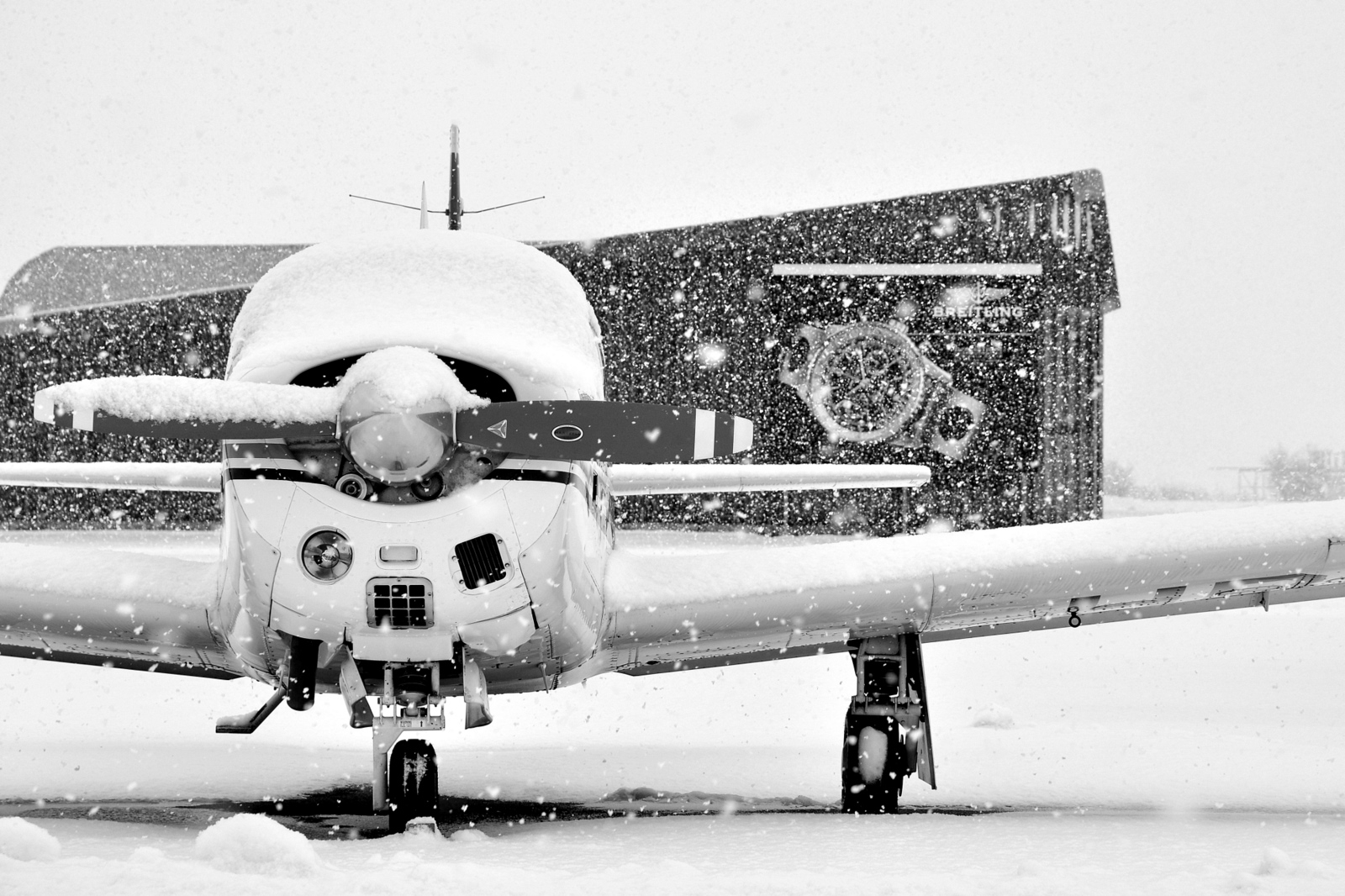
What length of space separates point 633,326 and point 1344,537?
13.3 meters

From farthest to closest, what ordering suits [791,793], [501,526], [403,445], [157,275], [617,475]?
[157,275]
[617,475]
[791,793]
[501,526]
[403,445]

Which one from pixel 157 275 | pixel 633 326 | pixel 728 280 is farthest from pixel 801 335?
pixel 157 275

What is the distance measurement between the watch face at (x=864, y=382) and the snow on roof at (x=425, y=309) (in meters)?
11.7

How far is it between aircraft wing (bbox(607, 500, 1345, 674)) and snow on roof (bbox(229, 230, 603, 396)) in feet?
3.26

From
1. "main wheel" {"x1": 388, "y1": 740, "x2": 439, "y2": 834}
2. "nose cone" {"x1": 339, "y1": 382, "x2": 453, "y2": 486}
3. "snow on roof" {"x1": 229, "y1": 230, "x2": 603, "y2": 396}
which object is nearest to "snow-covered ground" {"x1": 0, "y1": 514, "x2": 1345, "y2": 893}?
"main wheel" {"x1": 388, "y1": 740, "x2": 439, "y2": 834}

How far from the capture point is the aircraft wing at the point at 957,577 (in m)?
5.21

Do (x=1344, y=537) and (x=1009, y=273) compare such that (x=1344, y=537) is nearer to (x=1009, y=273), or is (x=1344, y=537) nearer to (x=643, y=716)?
(x=643, y=716)

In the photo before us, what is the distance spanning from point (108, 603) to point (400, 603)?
1.65 metres

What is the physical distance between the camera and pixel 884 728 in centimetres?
561

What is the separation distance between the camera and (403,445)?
3.84 m

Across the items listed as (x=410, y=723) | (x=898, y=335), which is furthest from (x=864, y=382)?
(x=410, y=723)

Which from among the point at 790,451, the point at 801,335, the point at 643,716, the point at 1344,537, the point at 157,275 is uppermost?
the point at 157,275

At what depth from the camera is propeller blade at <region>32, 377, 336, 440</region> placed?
12.7ft

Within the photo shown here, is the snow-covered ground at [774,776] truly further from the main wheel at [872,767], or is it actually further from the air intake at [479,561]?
the air intake at [479,561]
